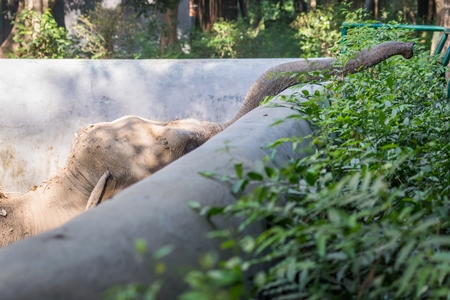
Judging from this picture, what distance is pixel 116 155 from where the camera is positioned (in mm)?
5301

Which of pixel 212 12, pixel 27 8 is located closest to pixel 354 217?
pixel 27 8

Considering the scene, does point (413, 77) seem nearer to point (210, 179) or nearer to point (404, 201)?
point (404, 201)

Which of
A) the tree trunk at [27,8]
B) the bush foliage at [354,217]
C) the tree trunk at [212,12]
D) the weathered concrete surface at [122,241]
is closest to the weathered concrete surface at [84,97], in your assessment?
the bush foliage at [354,217]

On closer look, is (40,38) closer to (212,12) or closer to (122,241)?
(212,12)

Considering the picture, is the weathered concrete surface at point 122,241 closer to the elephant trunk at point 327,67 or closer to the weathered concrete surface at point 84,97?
the elephant trunk at point 327,67

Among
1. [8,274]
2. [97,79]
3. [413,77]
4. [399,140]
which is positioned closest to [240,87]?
[97,79]

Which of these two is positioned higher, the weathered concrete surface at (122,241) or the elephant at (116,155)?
the weathered concrete surface at (122,241)

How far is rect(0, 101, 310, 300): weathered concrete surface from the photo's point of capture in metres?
1.46

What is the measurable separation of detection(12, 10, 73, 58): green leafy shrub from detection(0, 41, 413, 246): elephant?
8.29 meters

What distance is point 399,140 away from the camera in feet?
11.2

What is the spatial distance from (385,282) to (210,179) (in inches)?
23.6

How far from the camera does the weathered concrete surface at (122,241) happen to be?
146 centimetres

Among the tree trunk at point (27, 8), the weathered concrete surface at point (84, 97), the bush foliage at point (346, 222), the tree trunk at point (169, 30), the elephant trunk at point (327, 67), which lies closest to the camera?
the bush foliage at point (346, 222)

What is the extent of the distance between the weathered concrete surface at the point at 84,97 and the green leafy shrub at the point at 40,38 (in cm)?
551
